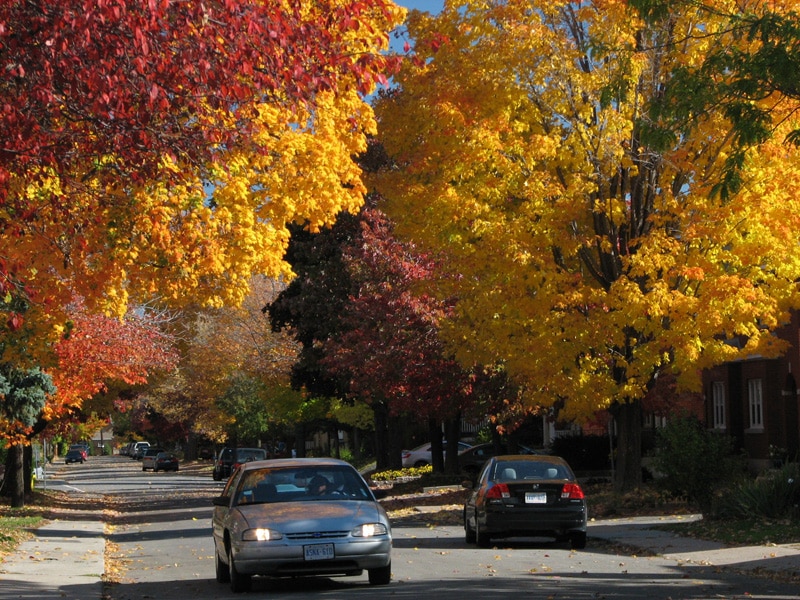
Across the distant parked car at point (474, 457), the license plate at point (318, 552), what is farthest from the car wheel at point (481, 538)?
the distant parked car at point (474, 457)

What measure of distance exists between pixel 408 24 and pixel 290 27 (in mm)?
14469

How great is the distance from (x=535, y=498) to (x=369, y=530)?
5.91 metres

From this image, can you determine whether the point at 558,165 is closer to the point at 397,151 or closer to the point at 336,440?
the point at 397,151

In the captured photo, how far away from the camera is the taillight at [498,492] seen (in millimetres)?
18844

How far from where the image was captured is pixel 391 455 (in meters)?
44.1

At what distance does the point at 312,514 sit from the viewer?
532 inches

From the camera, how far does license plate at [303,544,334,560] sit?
42.9 ft

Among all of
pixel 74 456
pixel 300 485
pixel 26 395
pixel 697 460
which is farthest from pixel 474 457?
pixel 74 456

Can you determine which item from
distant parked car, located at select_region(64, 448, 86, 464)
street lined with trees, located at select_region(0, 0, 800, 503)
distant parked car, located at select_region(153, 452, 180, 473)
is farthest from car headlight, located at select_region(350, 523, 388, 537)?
distant parked car, located at select_region(64, 448, 86, 464)

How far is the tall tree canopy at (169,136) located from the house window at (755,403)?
2047cm

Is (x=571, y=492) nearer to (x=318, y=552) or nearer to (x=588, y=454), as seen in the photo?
(x=318, y=552)

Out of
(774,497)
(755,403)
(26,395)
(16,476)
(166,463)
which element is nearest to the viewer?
(774,497)

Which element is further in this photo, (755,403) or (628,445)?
(755,403)

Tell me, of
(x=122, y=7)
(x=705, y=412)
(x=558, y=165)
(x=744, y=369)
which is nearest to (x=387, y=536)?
(x=122, y=7)
